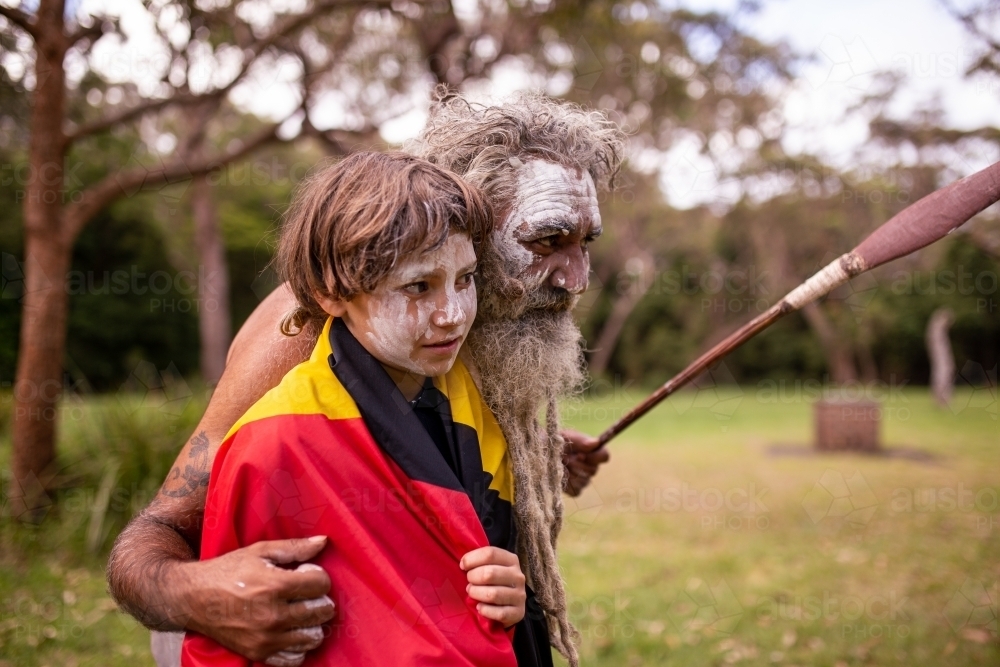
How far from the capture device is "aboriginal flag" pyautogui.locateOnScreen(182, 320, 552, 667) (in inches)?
55.1

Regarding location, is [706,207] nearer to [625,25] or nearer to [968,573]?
[625,25]

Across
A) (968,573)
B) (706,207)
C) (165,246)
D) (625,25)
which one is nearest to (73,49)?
(968,573)

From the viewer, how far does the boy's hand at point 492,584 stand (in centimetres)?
147

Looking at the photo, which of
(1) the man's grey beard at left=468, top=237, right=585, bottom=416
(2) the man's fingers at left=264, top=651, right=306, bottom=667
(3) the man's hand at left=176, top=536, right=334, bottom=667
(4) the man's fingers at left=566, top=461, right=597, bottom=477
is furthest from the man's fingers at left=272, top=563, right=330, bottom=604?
(4) the man's fingers at left=566, top=461, right=597, bottom=477

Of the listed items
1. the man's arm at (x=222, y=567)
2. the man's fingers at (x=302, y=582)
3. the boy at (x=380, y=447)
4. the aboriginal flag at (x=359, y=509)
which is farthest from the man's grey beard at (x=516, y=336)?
the man's fingers at (x=302, y=582)

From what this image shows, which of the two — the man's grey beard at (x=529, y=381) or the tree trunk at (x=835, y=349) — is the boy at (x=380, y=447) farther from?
the tree trunk at (x=835, y=349)

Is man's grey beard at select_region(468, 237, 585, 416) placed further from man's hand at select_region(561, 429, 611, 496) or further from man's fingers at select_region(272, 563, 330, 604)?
man's fingers at select_region(272, 563, 330, 604)

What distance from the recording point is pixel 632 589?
5.14m

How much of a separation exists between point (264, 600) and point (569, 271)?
3.45 ft

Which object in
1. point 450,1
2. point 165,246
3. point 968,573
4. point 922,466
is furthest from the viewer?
point 165,246

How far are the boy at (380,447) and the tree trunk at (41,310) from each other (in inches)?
168

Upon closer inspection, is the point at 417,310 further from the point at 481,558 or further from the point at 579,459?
the point at 579,459

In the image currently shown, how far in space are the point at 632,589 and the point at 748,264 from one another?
18818 mm

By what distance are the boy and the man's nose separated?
274mm
